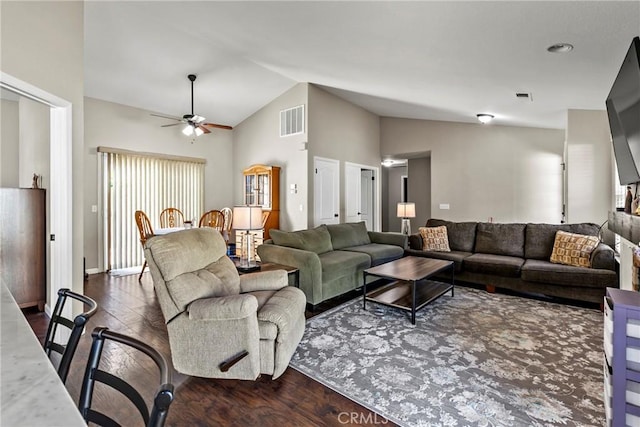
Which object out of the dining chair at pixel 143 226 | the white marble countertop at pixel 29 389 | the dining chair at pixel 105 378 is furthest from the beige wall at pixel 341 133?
the white marble countertop at pixel 29 389

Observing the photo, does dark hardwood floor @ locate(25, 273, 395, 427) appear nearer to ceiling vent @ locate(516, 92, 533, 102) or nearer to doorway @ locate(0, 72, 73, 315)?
doorway @ locate(0, 72, 73, 315)

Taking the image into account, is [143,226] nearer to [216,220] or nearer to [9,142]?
[216,220]

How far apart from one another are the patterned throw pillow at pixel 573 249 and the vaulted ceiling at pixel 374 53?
1.74 meters

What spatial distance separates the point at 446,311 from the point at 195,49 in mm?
4681

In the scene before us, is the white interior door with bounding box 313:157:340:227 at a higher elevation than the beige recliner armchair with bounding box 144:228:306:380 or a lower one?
higher

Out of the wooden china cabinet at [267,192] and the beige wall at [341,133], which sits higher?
the beige wall at [341,133]

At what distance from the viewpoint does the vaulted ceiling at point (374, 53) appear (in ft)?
8.23

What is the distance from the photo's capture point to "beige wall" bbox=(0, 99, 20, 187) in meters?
4.84

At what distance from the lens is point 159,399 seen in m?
0.59

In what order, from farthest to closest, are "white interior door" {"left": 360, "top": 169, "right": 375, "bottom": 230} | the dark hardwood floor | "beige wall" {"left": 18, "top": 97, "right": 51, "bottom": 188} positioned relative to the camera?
1. "white interior door" {"left": 360, "top": 169, "right": 375, "bottom": 230}
2. "beige wall" {"left": 18, "top": 97, "right": 51, "bottom": 188}
3. the dark hardwood floor

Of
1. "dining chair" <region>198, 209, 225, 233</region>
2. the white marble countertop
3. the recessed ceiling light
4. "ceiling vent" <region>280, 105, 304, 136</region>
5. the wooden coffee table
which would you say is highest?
"ceiling vent" <region>280, 105, 304, 136</region>

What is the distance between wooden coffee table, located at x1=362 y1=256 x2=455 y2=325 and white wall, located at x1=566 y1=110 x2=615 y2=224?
2.46 meters

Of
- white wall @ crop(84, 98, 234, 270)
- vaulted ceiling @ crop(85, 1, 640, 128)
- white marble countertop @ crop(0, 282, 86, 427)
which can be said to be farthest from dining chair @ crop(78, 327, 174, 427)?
white wall @ crop(84, 98, 234, 270)

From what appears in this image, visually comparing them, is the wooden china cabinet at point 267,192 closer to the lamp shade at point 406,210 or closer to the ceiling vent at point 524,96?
the lamp shade at point 406,210
